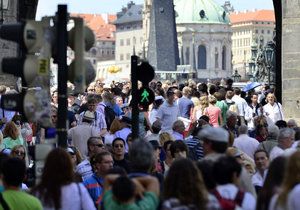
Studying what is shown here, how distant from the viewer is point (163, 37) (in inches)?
4075

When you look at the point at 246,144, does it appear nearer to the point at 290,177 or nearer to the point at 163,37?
the point at 290,177

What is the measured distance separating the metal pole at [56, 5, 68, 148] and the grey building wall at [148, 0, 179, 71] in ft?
288

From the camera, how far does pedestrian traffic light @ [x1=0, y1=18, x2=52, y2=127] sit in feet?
36.0

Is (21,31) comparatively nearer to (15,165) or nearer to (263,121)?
(15,165)

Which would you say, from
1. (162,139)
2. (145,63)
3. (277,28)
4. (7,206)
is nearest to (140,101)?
(145,63)

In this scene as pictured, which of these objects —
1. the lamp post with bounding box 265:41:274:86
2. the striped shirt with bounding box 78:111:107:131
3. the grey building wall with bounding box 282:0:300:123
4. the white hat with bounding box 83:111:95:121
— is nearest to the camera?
the white hat with bounding box 83:111:95:121

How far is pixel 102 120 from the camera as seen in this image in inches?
816

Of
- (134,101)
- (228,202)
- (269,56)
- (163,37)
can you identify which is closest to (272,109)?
(134,101)

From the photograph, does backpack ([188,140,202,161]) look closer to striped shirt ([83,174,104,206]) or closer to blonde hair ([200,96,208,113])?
striped shirt ([83,174,104,206])

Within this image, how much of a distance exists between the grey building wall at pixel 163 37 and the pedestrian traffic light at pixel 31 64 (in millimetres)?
87679

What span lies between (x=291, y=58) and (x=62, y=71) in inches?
586

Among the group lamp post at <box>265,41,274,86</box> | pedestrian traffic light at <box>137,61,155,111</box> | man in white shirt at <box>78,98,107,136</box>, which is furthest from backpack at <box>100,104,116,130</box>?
lamp post at <box>265,41,274,86</box>

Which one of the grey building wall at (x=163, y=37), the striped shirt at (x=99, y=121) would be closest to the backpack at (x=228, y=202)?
the striped shirt at (x=99, y=121)

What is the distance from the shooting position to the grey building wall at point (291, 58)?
83.8ft
